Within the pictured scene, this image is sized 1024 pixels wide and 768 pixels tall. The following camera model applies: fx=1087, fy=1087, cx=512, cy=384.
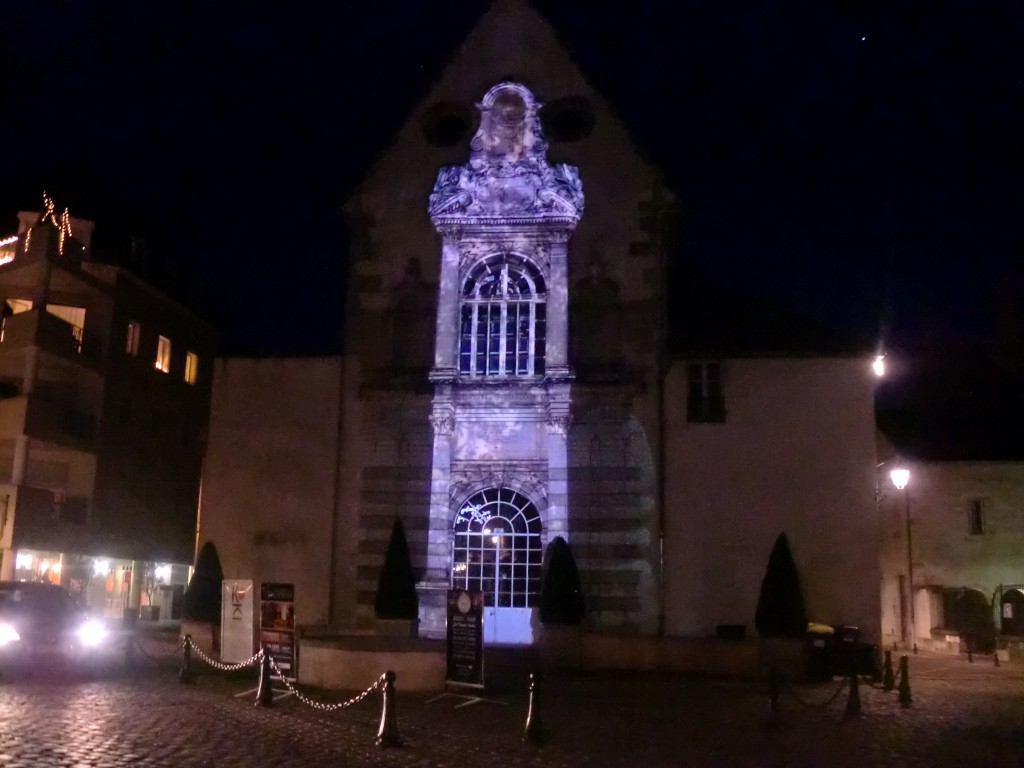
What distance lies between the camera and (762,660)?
2158cm

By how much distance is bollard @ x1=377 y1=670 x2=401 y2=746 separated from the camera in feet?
40.7

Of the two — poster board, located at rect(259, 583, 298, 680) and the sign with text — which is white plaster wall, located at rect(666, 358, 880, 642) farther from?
poster board, located at rect(259, 583, 298, 680)

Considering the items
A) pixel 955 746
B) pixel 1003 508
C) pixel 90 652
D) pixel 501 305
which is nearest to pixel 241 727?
pixel 90 652

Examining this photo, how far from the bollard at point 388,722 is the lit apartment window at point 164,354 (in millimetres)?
26798

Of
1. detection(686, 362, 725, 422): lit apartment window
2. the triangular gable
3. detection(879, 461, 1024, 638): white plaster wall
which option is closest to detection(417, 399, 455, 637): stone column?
the triangular gable

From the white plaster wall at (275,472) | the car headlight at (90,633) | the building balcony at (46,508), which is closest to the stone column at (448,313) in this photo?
the white plaster wall at (275,472)

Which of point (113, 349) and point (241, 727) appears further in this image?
point (113, 349)

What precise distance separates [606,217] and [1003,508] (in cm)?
1854

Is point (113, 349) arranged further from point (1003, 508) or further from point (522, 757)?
point (1003, 508)

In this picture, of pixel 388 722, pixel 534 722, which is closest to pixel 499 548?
pixel 534 722

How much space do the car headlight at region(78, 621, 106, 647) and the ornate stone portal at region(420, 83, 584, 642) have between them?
7.93 meters

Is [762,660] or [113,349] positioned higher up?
[113,349]

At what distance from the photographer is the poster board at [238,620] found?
60.8 ft

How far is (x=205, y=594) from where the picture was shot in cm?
2333
